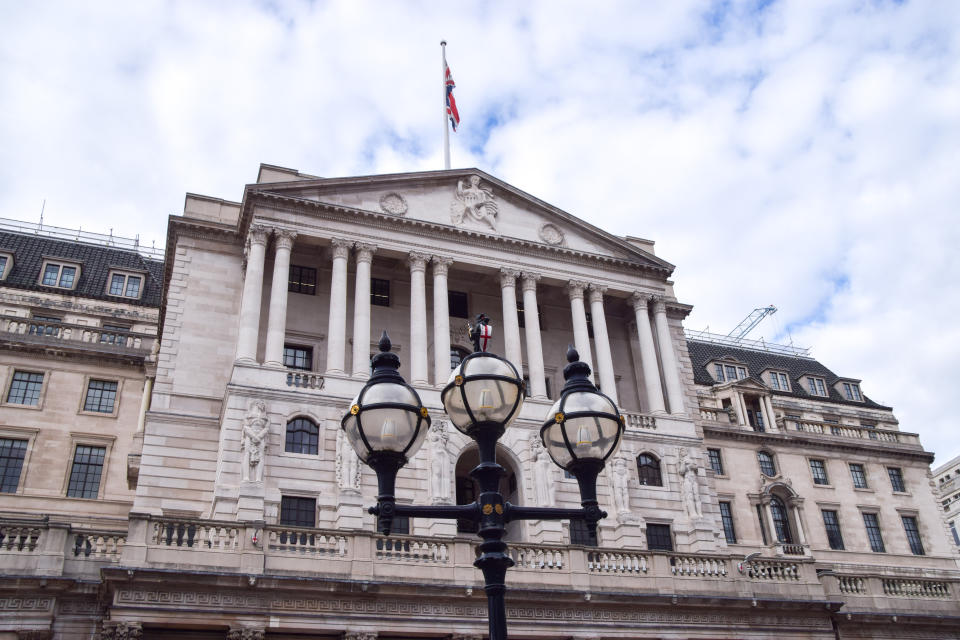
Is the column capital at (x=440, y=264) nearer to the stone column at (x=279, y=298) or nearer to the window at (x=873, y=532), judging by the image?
the stone column at (x=279, y=298)

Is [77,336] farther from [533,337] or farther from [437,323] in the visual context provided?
[533,337]

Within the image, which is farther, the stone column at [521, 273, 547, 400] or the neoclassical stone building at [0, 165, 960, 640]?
the stone column at [521, 273, 547, 400]

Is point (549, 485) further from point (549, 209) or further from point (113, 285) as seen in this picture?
point (113, 285)

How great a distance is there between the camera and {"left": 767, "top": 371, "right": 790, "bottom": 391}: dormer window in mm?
72144

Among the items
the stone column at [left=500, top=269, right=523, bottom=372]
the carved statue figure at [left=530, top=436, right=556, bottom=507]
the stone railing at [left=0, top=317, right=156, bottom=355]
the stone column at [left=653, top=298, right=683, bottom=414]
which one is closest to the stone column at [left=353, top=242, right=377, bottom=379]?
the stone column at [left=500, top=269, right=523, bottom=372]

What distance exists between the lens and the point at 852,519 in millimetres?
58594

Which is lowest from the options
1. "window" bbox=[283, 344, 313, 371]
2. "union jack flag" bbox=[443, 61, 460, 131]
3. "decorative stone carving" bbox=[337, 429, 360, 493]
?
"decorative stone carving" bbox=[337, 429, 360, 493]

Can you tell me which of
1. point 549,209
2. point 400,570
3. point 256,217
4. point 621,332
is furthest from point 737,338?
point 400,570

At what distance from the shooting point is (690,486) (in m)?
41.3

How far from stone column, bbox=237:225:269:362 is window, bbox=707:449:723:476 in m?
31.6

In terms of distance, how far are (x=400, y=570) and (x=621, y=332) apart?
2452cm

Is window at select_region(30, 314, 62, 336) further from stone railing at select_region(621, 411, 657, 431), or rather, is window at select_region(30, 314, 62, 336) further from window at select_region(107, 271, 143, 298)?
stone railing at select_region(621, 411, 657, 431)

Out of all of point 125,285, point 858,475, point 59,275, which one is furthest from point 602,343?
point 59,275

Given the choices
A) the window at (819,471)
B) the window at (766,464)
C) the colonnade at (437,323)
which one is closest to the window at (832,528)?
the window at (819,471)
